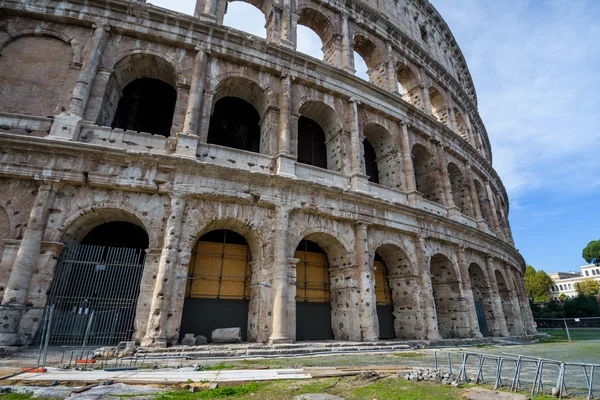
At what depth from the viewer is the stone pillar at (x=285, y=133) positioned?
9.35 metres

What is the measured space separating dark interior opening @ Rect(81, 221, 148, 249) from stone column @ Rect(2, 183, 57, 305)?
1867 mm

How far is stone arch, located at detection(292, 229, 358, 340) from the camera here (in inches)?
368

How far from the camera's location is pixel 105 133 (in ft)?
27.0

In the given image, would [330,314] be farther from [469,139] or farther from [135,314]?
[469,139]

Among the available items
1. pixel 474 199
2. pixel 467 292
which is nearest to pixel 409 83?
pixel 474 199

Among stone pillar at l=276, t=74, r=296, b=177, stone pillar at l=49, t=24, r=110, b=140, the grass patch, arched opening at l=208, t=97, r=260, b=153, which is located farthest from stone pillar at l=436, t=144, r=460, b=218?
stone pillar at l=49, t=24, r=110, b=140

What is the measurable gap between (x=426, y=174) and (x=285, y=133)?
7.97m

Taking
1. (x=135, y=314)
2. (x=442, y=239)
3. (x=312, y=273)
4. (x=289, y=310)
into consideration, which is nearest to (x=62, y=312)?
(x=135, y=314)

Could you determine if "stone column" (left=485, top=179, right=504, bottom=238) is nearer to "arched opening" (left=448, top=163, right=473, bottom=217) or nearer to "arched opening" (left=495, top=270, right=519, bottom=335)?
"arched opening" (left=495, top=270, right=519, bottom=335)

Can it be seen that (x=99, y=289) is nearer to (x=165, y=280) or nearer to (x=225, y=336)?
(x=165, y=280)

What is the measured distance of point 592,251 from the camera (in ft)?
176

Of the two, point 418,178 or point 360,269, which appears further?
point 418,178

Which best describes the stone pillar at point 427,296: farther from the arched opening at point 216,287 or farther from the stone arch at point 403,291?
the arched opening at point 216,287

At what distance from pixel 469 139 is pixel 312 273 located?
14.1 metres
